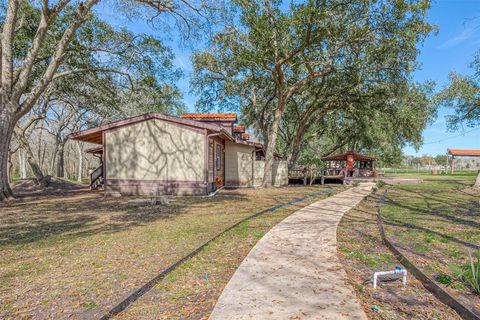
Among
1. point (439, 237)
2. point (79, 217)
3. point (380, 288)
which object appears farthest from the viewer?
point (79, 217)

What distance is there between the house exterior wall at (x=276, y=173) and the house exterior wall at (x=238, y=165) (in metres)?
0.56

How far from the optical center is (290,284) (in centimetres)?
337

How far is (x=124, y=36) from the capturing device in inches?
562

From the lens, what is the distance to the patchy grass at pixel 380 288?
2.88m

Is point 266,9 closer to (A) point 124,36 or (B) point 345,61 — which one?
Answer: (B) point 345,61

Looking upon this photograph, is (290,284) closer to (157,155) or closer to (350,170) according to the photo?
(157,155)

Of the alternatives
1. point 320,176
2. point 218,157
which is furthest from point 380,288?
point 320,176

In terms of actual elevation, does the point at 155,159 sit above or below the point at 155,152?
below

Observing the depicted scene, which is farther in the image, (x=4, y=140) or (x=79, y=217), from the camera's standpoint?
(x=4, y=140)

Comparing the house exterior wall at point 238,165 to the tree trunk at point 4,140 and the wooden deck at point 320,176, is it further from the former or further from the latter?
the tree trunk at point 4,140

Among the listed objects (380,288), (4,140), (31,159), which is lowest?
(380,288)

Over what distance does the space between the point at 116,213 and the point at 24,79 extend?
7149 mm

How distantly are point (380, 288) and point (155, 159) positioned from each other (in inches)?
451

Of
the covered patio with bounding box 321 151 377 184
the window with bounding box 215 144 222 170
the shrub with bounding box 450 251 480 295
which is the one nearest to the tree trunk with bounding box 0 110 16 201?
the window with bounding box 215 144 222 170
